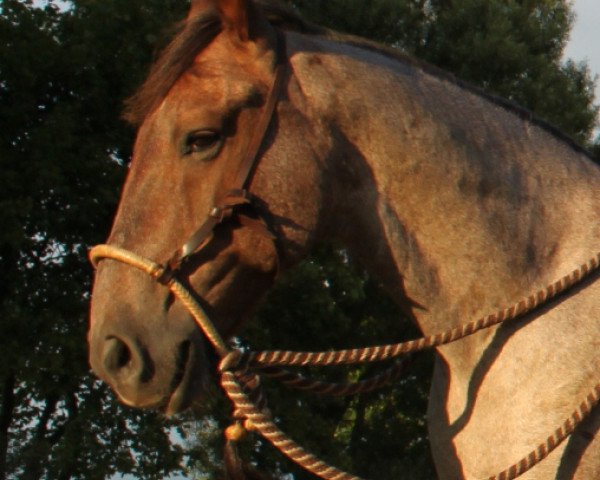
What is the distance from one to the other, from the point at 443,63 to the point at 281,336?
6530mm

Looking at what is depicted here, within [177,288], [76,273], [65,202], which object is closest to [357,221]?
[177,288]

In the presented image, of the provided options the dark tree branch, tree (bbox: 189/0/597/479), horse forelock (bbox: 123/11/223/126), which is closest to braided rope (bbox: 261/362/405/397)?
horse forelock (bbox: 123/11/223/126)

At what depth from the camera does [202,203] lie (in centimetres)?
348

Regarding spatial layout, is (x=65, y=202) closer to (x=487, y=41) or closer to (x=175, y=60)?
(x=487, y=41)

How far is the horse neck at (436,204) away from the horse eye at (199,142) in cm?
34

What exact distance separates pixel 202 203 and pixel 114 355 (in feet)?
1.70

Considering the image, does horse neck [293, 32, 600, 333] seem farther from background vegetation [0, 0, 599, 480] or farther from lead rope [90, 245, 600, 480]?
background vegetation [0, 0, 599, 480]

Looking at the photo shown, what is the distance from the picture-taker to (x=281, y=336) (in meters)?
18.1

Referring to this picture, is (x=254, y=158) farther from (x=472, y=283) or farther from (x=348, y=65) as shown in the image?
(x=472, y=283)

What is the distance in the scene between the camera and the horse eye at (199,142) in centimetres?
353

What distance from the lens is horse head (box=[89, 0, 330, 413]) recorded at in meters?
3.38

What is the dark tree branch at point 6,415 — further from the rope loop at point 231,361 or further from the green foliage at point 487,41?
the rope loop at point 231,361

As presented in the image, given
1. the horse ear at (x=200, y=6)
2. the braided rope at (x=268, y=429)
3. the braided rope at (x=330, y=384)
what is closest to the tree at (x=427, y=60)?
the braided rope at (x=330, y=384)

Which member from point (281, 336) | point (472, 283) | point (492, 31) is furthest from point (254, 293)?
point (492, 31)
